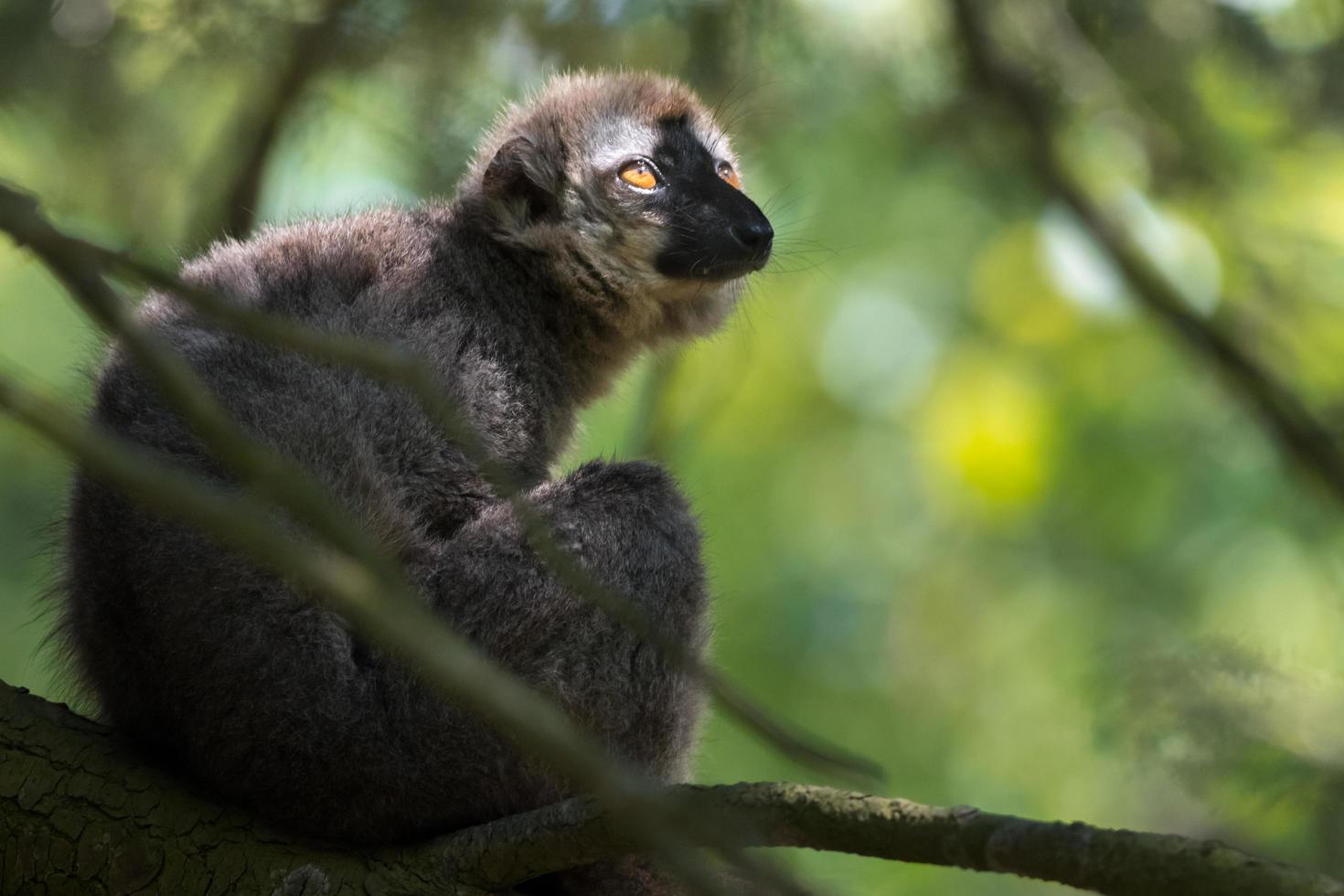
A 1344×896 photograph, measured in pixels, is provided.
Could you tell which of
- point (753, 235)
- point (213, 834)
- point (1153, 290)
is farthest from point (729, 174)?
point (213, 834)

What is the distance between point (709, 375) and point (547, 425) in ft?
13.9

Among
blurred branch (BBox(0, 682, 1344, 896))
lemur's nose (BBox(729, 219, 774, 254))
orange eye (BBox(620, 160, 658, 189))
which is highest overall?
orange eye (BBox(620, 160, 658, 189))

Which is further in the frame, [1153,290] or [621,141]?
[621,141]

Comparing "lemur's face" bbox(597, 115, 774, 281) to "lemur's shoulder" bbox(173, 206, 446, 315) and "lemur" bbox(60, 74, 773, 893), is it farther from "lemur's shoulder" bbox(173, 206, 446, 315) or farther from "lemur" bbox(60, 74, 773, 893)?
"lemur's shoulder" bbox(173, 206, 446, 315)

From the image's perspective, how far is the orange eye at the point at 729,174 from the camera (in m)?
7.18

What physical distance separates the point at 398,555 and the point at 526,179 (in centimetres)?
228

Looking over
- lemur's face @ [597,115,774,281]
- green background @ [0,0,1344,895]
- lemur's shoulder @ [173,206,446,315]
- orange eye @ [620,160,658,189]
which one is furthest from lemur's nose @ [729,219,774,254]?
lemur's shoulder @ [173,206,446,315]

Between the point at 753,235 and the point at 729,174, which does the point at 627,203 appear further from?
the point at 729,174

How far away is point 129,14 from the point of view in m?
7.29

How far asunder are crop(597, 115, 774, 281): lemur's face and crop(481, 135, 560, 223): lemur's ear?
9.9 inches

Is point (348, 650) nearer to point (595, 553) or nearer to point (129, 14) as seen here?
point (595, 553)

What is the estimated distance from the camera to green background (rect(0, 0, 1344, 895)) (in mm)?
6867

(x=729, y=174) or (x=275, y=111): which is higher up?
(x=729, y=174)

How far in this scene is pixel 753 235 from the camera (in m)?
6.51
